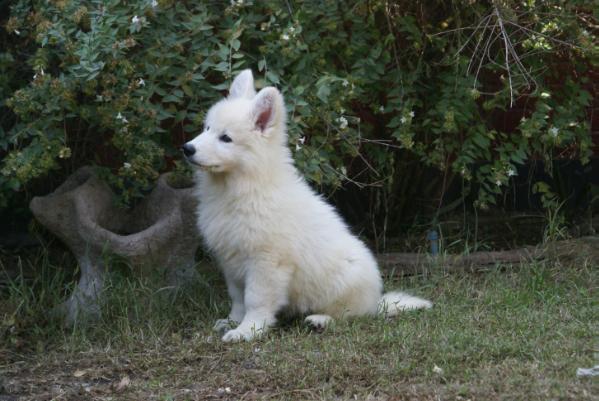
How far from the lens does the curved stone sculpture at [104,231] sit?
225 inches

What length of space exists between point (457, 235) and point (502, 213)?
0.86 metres

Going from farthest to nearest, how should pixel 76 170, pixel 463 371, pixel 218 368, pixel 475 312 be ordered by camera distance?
pixel 76 170 → pixel 475 312 → pixel 218 368 → pixel 463 371

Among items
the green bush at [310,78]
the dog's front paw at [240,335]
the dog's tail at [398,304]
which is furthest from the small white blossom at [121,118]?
the dog's tail at [398,304]

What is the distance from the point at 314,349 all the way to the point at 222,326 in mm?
735

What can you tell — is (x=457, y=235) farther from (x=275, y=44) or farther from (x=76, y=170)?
(x=76, y=170)

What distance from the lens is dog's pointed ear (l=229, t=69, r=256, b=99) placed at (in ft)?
17.6

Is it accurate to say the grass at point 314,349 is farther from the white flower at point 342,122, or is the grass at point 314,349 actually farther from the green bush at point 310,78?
the white flower at point 342,122

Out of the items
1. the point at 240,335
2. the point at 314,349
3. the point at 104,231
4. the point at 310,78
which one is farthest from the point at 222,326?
the point at 310,78

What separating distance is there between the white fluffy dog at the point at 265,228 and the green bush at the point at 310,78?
1.50ft

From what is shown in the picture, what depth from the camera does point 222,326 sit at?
17.6 feet

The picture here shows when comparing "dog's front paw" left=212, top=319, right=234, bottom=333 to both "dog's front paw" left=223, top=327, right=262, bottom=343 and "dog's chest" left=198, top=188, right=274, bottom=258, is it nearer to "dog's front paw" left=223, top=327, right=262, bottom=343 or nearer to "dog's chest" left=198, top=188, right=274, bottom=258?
"dog's front paw" left=223, top=327, right=262, bottom=343

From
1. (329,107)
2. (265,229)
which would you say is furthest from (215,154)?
(329,107)

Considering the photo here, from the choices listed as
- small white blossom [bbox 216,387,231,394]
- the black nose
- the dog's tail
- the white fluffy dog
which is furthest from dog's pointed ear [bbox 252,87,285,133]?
small white blossom [bbox 216,387,231,394]

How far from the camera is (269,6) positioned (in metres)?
5.96
